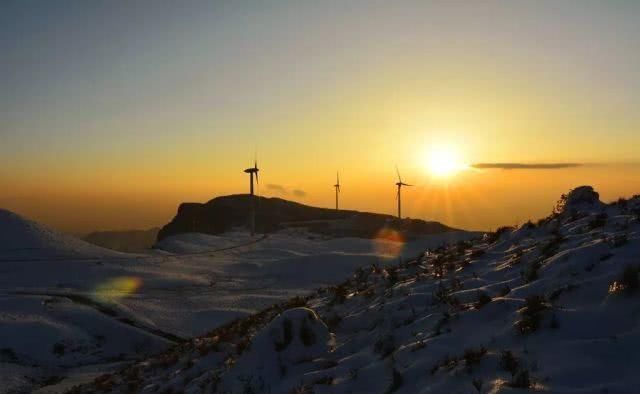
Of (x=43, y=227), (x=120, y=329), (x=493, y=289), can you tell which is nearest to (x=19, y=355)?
(x=120, y=329)

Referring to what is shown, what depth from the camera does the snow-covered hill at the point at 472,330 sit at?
287 inches

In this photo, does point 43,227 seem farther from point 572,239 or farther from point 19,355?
point 572,239

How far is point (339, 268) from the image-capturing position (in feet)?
199

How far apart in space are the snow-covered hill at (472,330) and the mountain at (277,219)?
403 feet

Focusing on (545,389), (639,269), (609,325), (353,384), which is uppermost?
(639,269)

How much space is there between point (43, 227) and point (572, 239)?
73563 mm

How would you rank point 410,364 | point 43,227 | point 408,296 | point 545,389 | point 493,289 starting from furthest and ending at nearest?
point 43,227
point 408,296
point 493,289
point 410,364
point 545,389

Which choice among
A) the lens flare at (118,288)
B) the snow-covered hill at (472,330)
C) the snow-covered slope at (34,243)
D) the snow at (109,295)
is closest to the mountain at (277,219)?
the snow at (109,295)

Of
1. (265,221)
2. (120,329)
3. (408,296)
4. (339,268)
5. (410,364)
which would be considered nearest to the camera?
(410,364)

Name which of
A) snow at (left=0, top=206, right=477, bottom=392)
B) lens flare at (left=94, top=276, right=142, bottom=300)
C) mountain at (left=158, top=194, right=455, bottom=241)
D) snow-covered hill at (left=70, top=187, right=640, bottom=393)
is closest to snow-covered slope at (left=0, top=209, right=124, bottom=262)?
snow at (left=0, top=206, right=477, bottom=392)

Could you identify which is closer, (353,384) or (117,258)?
(353,384)

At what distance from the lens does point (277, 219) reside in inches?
6147

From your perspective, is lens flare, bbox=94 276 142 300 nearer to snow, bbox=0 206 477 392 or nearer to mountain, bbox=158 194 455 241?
snow, bbox=0 206 477 392

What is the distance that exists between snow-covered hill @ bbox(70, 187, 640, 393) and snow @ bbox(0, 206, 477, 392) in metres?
13.5
